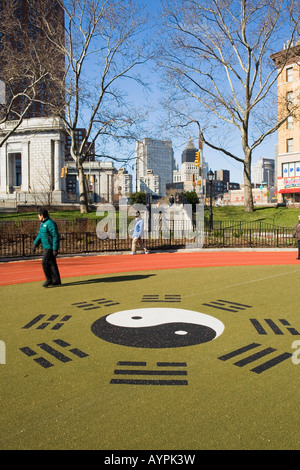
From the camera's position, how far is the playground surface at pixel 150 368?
2.98 metres

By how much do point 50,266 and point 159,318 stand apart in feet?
13.5

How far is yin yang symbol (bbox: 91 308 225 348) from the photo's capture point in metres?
5.19

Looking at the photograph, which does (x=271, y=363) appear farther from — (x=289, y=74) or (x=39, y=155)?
(x=39, y=155)

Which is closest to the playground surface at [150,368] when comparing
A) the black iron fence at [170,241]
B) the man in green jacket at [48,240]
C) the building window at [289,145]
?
the man in green jacket at [48,240]

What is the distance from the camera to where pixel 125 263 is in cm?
1485

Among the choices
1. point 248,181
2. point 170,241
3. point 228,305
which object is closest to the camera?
point 228,305

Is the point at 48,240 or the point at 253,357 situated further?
the point at 48,240

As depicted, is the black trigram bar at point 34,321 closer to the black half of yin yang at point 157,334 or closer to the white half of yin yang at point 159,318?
the black half of yin yang at point 157,334

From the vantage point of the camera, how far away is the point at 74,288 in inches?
365

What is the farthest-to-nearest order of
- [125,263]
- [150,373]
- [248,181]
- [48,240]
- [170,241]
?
[248,181]
[170,241]
[125,263]
[48,240]
[150,373]

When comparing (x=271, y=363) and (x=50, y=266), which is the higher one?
(x=50, y=266)

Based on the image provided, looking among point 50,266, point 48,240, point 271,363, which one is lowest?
point 271,363

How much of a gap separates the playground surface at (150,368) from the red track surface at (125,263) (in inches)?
115

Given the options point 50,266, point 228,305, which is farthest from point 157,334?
point 50,266
